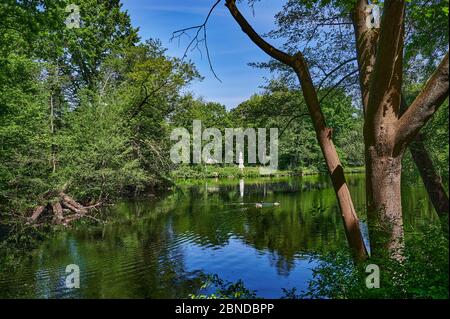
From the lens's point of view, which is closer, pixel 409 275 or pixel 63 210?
pixel 409 275

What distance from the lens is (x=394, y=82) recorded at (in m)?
4.94

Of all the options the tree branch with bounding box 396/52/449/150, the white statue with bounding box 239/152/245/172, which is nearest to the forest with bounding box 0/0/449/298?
the tree branch with bounding box 396/52/449/150

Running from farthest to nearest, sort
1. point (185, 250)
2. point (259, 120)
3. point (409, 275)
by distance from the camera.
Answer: point (185, 250) → point (259, 120) → point (409, 275)

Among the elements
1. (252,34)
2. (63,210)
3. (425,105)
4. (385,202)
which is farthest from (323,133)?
(63,210)

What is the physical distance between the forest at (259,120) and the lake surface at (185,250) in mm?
444

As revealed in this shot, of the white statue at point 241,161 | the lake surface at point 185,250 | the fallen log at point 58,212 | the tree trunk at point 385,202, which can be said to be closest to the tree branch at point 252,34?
the tree trunk at point 385,202

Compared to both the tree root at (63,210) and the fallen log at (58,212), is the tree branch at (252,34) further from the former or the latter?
the fallen log at (58,212)

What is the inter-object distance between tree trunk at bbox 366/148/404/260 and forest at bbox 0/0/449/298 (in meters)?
0.02

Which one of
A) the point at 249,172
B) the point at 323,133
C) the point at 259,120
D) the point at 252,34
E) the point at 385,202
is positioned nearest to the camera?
the point at 385,202

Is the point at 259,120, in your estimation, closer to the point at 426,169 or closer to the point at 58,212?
the point at 426,169

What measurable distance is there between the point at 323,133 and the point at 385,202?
4.13ft

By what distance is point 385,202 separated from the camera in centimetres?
514

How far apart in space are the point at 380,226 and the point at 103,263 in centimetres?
1034

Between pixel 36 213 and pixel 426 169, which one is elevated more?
pixel 426 169
